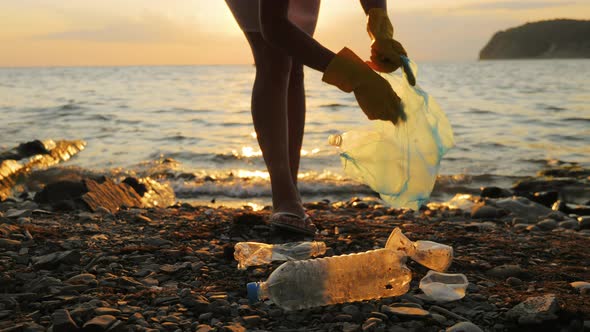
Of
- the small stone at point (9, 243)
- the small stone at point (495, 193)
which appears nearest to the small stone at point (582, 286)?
the small stone at point (9, 243)

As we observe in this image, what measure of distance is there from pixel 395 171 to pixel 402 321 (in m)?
0.87

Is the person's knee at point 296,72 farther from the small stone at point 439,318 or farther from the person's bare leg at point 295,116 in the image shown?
the small stone at point 439,318

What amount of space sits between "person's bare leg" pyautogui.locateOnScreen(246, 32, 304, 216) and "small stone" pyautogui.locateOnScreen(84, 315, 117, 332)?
1250mm

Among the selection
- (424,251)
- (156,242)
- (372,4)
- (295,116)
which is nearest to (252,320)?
(424,251)

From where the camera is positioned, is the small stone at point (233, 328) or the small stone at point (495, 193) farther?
the small stone at point (495, 193)

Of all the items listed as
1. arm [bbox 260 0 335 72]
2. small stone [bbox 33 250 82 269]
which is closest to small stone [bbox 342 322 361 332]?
arm [bbox 260 0 335 72]

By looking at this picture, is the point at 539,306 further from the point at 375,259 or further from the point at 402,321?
the point at 375,259

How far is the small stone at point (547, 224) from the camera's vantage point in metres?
4.45

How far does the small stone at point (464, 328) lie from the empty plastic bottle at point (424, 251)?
614 millimetres

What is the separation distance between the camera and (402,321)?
207 cm

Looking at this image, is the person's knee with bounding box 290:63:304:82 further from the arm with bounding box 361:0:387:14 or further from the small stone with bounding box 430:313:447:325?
the small stone with bounding box 430:313:447:325

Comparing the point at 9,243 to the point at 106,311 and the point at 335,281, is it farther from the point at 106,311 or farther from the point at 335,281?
the point at 335,281

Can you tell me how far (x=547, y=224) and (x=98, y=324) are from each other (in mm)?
3659

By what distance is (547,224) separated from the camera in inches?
180
